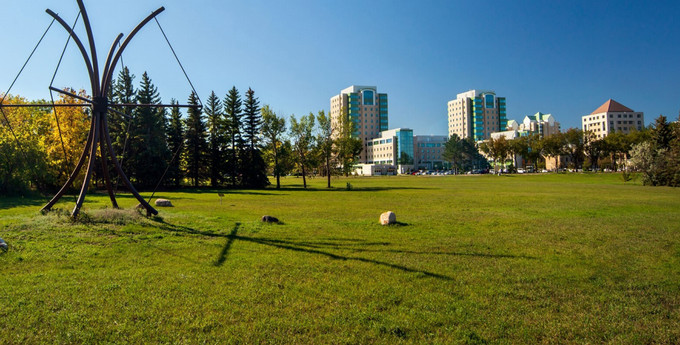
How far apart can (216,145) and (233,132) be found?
2.75m

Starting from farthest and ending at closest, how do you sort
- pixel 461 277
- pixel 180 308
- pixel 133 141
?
pixel 133 141, pixel 461 277, pixel 180 308

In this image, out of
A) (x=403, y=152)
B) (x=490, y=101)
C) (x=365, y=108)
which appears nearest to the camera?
(x=403, y=152)

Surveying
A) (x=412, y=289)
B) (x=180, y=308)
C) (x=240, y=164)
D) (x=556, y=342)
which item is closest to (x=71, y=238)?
(x=180, y=308)

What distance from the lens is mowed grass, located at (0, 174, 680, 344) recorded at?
474cm

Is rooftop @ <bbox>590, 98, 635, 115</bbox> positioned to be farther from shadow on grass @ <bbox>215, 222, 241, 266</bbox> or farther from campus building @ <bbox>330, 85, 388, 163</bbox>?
shadow on grass @ <bbox>215, 222, 241, 266</bbox>

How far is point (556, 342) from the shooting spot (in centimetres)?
457

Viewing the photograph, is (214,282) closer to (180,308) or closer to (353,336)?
(180,308)

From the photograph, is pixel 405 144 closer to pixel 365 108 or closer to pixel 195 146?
pixel 365 108

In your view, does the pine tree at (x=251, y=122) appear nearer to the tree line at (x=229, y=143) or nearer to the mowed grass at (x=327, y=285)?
the tree line at (x=229, y=143)

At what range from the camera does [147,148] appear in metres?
42.7

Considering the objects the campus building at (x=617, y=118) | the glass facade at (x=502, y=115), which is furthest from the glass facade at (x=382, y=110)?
the campus building at (x=617, y=118)

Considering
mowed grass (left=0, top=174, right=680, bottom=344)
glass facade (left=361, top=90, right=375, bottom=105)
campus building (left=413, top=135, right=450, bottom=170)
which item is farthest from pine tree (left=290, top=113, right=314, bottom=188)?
glass facade (left=361, top=90, right=375, bottom=105)

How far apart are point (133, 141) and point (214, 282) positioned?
1645 inches

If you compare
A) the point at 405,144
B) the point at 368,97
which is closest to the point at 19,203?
the point at 405,144
